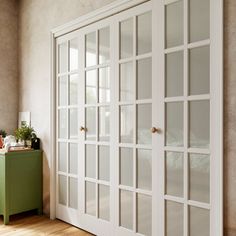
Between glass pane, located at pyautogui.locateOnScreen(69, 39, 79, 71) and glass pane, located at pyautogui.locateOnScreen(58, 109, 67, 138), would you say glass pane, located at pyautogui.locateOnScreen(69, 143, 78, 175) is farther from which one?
glass pane, located at pyautogui.locateOnScreen(69, 39, 79, 71)

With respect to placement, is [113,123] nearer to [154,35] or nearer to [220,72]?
[154,35]

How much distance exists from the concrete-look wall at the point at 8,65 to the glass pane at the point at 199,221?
2.71 metres

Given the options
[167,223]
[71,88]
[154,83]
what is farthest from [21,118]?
[167,223]

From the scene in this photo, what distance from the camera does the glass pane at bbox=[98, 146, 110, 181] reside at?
2570 millimetres

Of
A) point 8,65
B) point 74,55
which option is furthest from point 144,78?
point 8,65

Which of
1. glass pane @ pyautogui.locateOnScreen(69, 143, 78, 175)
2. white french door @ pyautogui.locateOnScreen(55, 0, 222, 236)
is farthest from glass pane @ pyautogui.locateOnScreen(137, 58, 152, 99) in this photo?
glass pane @ pyautogui.locateOnScreen(69, 143, 78, 175)

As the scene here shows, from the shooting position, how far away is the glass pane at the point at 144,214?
7.33 ft

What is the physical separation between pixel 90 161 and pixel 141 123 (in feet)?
Answer: 2.49

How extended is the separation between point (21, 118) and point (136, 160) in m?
2.01

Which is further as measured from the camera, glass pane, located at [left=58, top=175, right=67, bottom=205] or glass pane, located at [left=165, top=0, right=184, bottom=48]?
glass pane, located at [left=58, top=175, right=67, bottom=205]

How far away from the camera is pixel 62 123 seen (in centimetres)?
311

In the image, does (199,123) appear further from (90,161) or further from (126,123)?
(90,161)

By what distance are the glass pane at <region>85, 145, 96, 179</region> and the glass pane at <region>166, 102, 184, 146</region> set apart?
34.7 inches

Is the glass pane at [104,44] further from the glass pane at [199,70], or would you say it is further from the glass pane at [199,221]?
the glass pane at [199,221]
